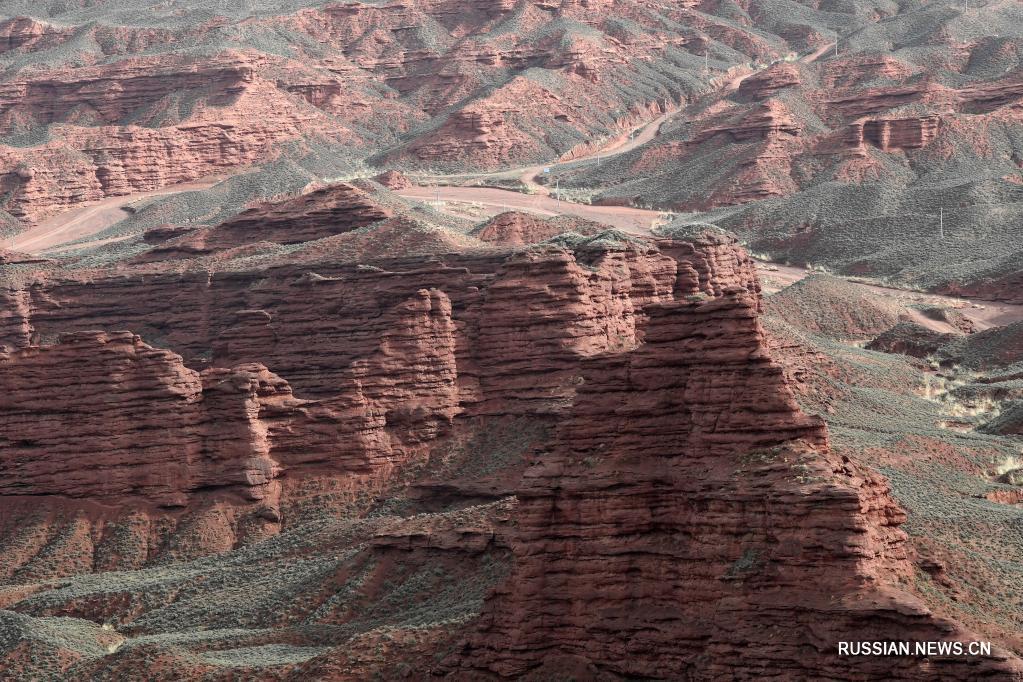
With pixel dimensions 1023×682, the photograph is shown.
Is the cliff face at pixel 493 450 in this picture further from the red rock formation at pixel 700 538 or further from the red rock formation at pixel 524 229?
the red rock formation at pixel 524 229

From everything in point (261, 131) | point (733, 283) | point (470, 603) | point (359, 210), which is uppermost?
point (261, 131)

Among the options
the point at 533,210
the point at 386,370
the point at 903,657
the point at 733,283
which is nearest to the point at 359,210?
the point at 733,283

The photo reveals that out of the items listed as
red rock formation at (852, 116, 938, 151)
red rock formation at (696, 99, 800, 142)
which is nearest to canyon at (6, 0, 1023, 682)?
red rock formation at (852, 116, 938, 151)

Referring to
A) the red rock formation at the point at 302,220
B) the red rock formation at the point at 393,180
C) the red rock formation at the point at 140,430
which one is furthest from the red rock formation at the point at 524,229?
the red rock formation at the point at 393,180

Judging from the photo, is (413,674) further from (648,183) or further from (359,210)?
(648,183)

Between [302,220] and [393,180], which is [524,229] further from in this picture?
[393,180]

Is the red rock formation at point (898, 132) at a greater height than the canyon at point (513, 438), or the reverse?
the red rock formation at point (898, 132)

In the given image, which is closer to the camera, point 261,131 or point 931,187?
point 931,187

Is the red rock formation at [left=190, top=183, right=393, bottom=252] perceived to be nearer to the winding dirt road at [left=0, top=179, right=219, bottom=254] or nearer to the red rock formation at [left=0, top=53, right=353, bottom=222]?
the winding dirt road at [left=0, top=179, right=219, bottom=254]

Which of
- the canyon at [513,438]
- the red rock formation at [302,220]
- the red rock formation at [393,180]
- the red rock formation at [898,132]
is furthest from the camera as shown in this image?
the red rock formation at [898,132]
